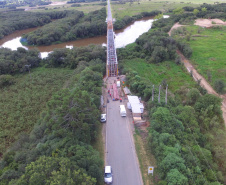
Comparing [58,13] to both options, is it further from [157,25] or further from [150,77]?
[150,77]

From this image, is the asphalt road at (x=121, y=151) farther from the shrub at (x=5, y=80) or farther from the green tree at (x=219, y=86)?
the shrub at (x=5, y=80)

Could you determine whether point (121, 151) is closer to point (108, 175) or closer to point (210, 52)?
point (108, 175)

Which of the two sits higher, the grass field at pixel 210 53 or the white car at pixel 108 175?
the grass field at pixel 210 53

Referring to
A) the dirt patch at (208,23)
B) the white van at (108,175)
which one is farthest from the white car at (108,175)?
the dirt patch at (208,23)

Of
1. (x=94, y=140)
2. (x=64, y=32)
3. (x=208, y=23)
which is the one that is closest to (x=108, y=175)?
(x=94, y=140)

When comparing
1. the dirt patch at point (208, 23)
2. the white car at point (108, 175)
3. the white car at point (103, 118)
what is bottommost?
the white car at point (108, 175)
